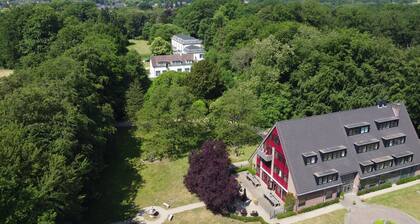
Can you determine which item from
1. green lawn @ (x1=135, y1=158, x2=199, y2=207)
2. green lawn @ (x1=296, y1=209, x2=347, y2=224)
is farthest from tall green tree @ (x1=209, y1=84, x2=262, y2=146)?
green lawn @ (x1=296, y1=209, x2=347, y2=224)

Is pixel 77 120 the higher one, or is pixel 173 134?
pixel 77 120

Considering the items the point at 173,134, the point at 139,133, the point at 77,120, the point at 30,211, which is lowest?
the point at 139,133

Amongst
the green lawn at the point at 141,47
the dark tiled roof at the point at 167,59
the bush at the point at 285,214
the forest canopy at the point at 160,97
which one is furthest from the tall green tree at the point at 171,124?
the green lawn at the point at 141,47

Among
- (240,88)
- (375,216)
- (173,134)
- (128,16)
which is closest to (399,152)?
(375,216)

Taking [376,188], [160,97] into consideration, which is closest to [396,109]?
[376,188]

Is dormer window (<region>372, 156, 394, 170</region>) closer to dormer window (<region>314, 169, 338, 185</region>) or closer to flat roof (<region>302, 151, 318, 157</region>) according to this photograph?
dormer window (<region>314, 169, 338, 185</region>)

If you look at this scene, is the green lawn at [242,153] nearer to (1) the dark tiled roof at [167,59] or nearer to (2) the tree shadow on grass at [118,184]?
(2) the tree shadow on grass at [118,184]

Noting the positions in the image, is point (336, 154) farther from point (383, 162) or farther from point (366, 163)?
point (383, 162)

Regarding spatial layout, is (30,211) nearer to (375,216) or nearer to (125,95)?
(375,216)
